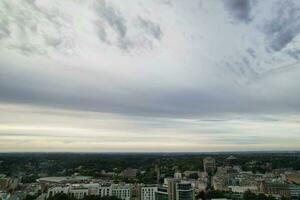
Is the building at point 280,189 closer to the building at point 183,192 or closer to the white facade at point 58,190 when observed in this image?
the building at point 183,192

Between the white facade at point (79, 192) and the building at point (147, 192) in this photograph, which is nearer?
the white facade at point (79, 192)

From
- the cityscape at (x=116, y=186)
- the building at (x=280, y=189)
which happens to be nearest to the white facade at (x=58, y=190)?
the cityscape at (x=116, y=186)

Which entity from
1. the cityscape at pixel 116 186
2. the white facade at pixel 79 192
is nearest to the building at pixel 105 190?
the cityscape at pixel 116 186

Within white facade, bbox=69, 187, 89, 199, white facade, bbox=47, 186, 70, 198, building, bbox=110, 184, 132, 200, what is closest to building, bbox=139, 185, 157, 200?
building, bbox=110, 184, 132, 200

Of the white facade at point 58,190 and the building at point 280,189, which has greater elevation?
the white facade at point 58,190

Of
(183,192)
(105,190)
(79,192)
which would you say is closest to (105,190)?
(105,190)

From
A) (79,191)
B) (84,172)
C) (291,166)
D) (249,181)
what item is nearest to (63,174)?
(84,172)

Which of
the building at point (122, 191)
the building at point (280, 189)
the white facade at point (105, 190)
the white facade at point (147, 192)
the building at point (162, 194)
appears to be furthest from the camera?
the building at point (280, 189)

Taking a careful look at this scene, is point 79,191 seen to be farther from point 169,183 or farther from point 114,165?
point 114,165

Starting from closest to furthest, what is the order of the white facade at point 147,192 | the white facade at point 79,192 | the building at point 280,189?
the white facade at point 79,192, the white facade at point 147,192, the building at point 280,189
